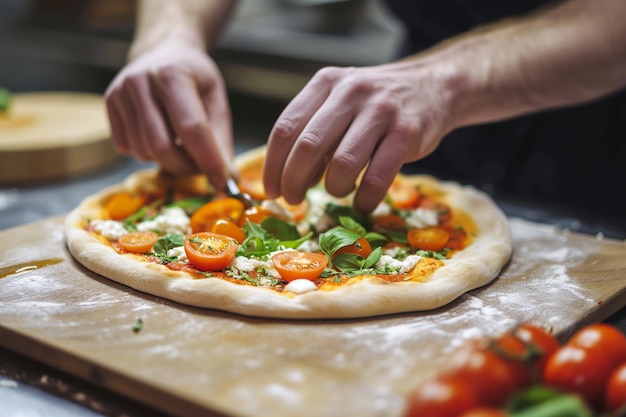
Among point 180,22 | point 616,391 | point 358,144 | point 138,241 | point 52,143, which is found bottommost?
point 52,143

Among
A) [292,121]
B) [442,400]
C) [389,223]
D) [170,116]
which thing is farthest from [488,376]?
[170,116]

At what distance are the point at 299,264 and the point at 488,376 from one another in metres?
A: 0.90

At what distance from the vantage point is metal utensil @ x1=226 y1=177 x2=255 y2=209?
8.97 ft

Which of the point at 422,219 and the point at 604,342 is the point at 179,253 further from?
the point at 604,342

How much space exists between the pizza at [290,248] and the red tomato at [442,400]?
62 centimetres

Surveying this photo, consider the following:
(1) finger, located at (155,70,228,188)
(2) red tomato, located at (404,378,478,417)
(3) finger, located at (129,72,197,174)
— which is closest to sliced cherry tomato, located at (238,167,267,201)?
(1) finger, located at (155,70,228,188)

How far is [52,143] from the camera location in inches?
142

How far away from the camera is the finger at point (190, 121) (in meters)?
2.71

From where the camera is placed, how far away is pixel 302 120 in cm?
232

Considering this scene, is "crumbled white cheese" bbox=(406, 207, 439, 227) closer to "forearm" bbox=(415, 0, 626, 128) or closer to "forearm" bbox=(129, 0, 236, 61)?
Result: "forearm" bbox=(415, 0, 626, 128)

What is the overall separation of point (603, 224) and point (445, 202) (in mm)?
729

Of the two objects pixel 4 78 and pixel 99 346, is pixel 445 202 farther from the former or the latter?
pixel 4 78

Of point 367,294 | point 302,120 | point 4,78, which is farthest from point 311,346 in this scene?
point 4,78

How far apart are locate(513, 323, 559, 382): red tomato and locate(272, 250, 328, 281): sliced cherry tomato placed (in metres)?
0.74
